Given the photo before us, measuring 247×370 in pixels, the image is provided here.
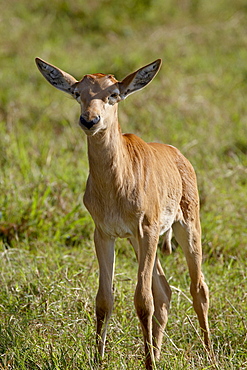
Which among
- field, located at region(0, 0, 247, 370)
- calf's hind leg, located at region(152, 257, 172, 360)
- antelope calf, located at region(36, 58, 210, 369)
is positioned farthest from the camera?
calf's hind leg, located at region(152, 257, 172, 360)

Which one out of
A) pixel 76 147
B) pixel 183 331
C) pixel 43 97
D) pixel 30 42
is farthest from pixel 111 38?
pixel 183 331

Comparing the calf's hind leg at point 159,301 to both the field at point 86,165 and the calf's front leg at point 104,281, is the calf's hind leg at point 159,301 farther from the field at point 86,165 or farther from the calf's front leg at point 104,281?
the calf's front leg at point 104,281

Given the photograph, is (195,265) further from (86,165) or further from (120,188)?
(86,165)

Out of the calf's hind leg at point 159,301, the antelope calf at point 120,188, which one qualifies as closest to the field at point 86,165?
the calf's hind leg at point 159,301

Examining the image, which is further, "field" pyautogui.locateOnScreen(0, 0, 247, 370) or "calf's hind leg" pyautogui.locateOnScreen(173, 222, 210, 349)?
"calf's hind leg" pyautogui.locateOnScreen(173, 222, 210, 349)

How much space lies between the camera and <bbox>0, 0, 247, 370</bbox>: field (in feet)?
14.0

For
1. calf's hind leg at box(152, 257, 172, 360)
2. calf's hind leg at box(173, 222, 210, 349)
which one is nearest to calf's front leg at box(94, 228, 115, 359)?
calf's hind leg at box(152, 257, 172, 360)

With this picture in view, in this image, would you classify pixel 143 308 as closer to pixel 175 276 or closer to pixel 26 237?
pixel 175 276

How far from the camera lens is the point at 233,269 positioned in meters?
5.45

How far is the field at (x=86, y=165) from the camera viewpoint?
426cm

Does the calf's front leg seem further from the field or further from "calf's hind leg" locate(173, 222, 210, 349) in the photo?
"calf's hind leg" locate(173, 222, 210, 349)

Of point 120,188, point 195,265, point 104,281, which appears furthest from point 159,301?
point 120,188

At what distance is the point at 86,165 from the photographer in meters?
7.08

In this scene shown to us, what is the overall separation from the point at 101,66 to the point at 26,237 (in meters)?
5.63
